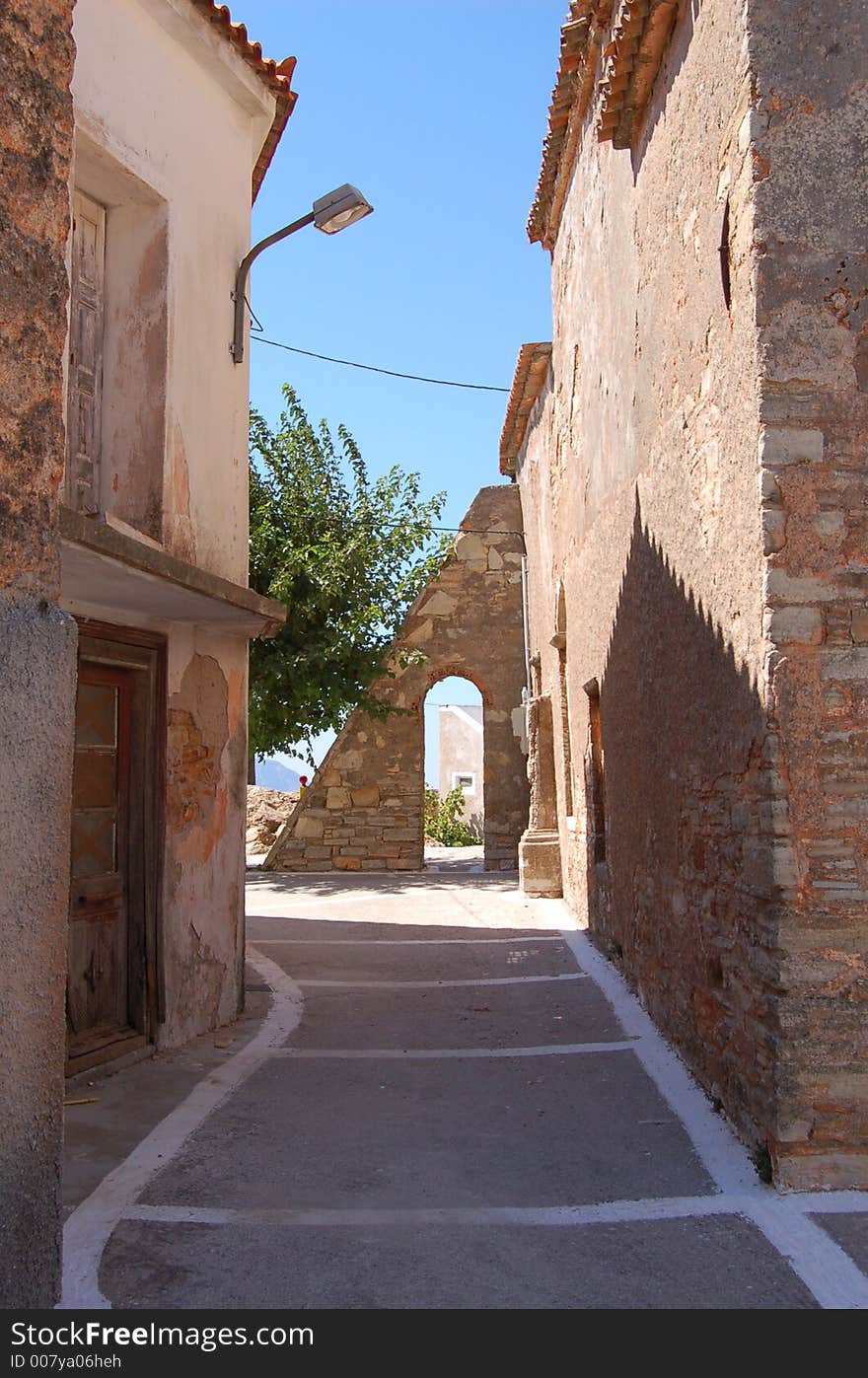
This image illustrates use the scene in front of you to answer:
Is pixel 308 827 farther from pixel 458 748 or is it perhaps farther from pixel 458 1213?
pixel 458 748

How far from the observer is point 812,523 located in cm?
407

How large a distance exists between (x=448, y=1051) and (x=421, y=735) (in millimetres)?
9632

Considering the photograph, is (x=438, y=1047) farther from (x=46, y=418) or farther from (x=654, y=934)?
(x=46, y=418)

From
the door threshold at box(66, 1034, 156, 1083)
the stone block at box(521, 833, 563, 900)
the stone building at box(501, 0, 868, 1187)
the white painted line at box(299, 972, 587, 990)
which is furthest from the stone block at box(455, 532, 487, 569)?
the door threshold at box(66, 1034, 156, 1083)

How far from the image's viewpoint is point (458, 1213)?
383 cm

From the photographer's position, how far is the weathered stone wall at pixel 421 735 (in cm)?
1546

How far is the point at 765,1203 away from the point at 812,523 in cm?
242

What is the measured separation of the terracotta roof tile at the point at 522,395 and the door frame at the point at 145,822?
7.53m

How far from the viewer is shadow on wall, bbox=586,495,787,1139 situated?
13.6 feet

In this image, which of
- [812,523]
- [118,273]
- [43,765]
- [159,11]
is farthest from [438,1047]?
[159,11]

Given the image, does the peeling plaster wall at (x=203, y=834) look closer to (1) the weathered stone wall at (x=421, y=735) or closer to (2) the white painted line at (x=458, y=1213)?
(2) the white painted line at (x=458, y=1213)

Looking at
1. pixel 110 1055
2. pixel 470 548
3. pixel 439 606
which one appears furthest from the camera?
pixel 470 548

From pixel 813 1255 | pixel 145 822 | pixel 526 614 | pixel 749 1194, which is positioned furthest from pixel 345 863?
pixel 813 1255

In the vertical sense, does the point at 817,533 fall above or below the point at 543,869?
above
